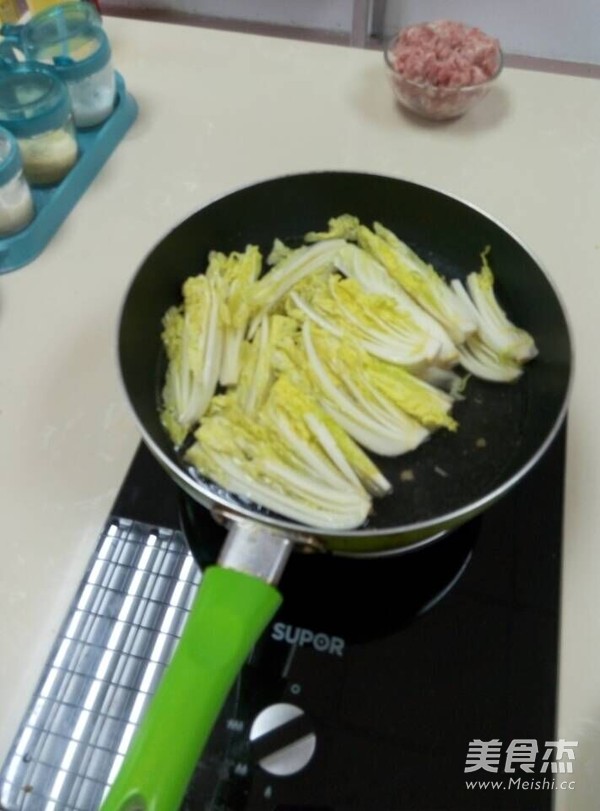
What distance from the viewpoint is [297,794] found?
1.74ft

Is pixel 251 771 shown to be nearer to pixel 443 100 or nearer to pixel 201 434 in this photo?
pixel 201 434

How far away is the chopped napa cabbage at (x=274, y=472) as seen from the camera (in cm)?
63

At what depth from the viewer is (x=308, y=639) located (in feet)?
1.95

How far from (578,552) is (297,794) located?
31 centimetres

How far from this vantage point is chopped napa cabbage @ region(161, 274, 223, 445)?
699 mm

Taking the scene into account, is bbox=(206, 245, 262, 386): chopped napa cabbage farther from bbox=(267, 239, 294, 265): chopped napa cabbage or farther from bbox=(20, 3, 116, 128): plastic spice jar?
bbox=(20, 3, 116, 128): plastic spice jar

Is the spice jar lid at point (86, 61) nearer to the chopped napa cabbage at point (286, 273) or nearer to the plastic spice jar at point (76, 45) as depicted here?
the plastic spice jar at point (76, 45)

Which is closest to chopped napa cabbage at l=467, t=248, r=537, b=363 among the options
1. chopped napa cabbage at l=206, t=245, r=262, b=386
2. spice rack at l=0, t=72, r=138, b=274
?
chopped napa cabbage at l=206, t=245, r=262, b=386

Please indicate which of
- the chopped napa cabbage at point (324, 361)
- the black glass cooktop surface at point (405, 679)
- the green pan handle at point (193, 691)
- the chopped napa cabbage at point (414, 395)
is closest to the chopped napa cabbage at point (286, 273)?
the chopped napa cabbage at point (324, 361)

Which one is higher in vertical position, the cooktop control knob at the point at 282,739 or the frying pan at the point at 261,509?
the frying pan at the point at 261,509

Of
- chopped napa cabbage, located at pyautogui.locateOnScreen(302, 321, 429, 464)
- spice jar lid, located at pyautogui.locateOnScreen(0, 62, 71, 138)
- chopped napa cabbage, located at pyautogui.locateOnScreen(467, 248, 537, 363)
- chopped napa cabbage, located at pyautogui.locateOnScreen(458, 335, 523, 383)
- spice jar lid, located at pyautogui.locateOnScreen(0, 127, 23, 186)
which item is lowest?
chopped napa cabbage, located at pyautogui.locateOnScreen(302, 321, 429, 464)

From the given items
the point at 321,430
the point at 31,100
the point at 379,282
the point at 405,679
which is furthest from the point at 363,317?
the point at 31,100

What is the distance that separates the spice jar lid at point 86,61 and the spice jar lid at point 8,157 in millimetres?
135

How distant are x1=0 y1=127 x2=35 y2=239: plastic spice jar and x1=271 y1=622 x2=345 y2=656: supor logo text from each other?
558mm
